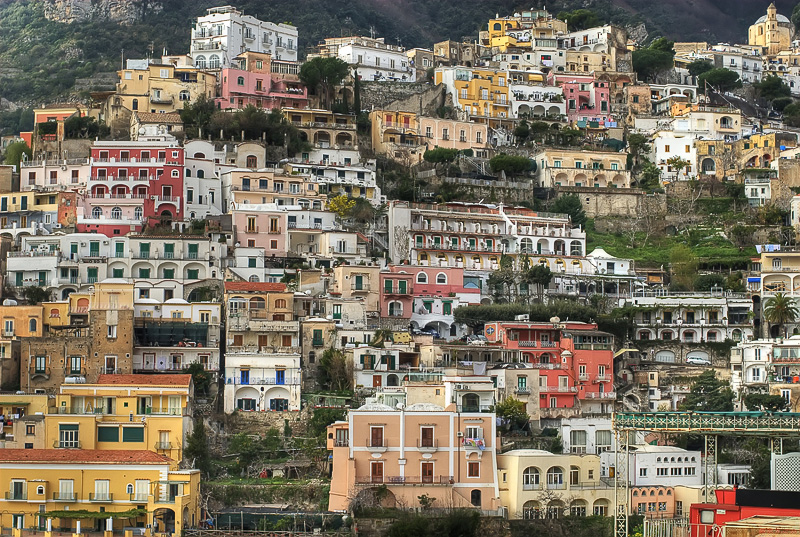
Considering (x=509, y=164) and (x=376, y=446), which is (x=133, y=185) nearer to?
(x=509, y=164)

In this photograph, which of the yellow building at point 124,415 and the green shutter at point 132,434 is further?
the green shutter at point 132,434

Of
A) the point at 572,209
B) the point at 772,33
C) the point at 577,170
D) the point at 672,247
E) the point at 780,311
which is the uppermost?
the point at 772,33

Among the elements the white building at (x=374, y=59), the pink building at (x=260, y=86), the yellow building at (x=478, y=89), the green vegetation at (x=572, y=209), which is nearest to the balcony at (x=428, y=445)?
the green vegetation at (x=572, y=209)

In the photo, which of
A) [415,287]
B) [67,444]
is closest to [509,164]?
[415,287]

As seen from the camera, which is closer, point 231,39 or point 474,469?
point 474,469

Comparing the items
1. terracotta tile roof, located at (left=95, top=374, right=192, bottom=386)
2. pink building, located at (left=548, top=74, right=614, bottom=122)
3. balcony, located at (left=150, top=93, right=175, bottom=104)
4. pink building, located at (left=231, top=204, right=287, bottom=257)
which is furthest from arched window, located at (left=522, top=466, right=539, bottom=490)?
pink building, located at (left=548, top=74, right=614, bottom=122)

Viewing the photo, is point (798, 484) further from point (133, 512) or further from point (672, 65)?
point (672, 65)

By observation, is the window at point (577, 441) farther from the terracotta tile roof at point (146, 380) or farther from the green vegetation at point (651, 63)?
the green vegetation at point (651, 63)

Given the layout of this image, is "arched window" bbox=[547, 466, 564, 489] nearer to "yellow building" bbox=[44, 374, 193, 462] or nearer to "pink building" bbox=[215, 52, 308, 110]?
"yellow building" bbox=[44, 374, 193, 462]
